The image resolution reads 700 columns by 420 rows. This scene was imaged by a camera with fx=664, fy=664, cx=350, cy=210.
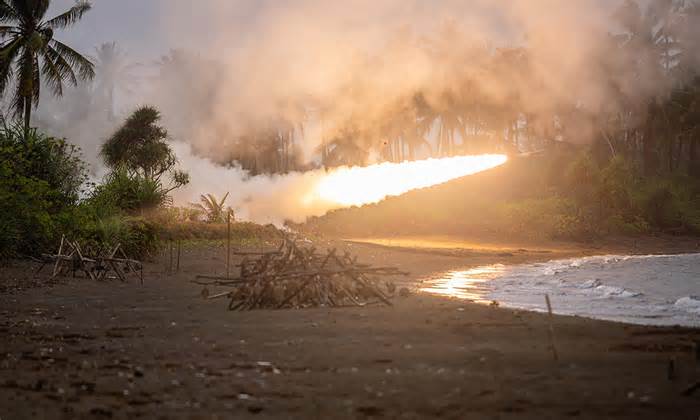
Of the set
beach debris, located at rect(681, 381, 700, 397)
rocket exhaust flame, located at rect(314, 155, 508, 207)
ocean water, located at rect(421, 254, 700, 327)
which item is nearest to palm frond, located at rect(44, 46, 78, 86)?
rocket exhaust flame, located at rect(314, 155, 508, 207)

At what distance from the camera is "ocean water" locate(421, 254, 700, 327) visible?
15.9 metres

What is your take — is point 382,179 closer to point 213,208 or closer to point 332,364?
point 213,208

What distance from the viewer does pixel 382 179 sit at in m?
38.8

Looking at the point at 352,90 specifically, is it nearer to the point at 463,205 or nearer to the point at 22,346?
the point at 463,205

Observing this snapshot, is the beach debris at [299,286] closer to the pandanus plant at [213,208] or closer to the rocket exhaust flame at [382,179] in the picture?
the rocket exhaust flame at [382,179]

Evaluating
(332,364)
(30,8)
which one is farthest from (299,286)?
(30,8)

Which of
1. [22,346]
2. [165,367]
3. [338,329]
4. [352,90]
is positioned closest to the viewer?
[165,367]

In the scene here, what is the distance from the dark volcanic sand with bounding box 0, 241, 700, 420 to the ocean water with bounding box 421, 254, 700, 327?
279 cm

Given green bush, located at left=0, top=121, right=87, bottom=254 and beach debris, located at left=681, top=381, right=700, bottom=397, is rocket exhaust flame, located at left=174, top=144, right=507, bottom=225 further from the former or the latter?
beach debris, located at left=681, top=381, right=700, bottom=397

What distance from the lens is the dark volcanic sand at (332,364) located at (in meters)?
7.32

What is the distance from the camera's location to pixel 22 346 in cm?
1065

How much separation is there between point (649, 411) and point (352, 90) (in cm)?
5813

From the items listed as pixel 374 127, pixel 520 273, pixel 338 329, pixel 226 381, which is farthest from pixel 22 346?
pixel 374 127

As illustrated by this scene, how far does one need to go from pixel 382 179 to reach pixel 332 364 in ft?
97.7
